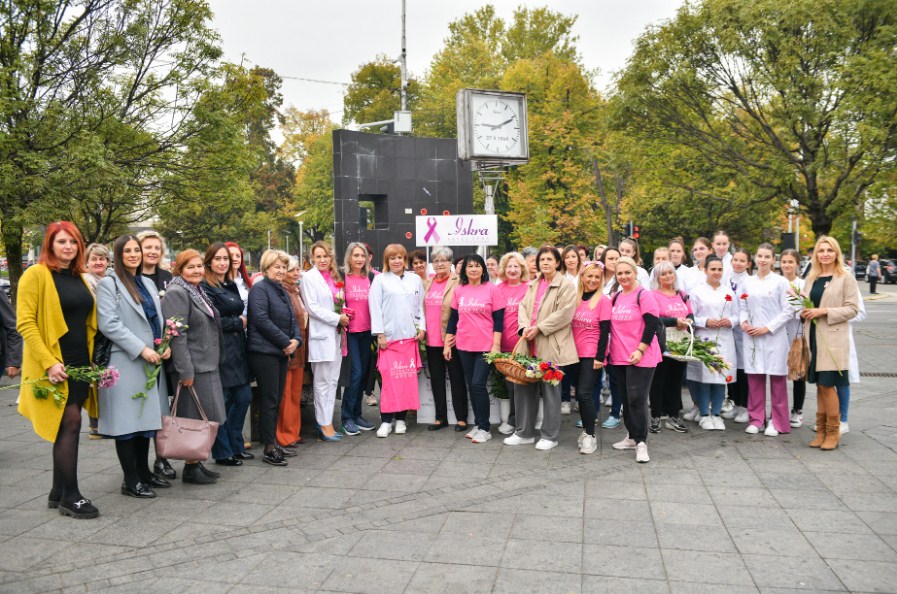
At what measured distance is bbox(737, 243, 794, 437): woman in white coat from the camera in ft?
24.8

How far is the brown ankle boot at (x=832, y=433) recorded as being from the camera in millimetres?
6934

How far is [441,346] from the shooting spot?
801 centimetres

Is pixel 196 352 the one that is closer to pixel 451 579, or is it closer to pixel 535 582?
pixel 451 579

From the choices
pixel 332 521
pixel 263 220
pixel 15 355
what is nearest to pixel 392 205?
pixel 15 355

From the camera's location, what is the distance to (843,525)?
16.2 feet

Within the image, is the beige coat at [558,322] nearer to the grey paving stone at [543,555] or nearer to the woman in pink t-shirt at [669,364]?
the woman in pink t-shirt at [669,364]

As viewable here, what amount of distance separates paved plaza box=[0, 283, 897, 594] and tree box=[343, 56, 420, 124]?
135 feet

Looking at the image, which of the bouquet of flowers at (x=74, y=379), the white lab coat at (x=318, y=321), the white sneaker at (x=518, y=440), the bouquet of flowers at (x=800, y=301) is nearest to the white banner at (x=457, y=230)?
the white lab coat at (x=318, y=321)

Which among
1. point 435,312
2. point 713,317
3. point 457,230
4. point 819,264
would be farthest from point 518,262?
point 457,230

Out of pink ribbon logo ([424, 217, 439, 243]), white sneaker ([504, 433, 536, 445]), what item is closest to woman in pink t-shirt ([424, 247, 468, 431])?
white sneaker ([504, 433, 536, 445])

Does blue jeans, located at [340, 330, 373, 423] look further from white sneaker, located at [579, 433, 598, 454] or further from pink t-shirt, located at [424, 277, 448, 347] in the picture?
white sneaker, located at [579, 433, 598, 454]

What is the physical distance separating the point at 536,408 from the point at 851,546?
3.36 metres

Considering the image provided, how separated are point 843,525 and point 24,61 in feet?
42.2

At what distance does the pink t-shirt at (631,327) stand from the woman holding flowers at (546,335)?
1.35ft
